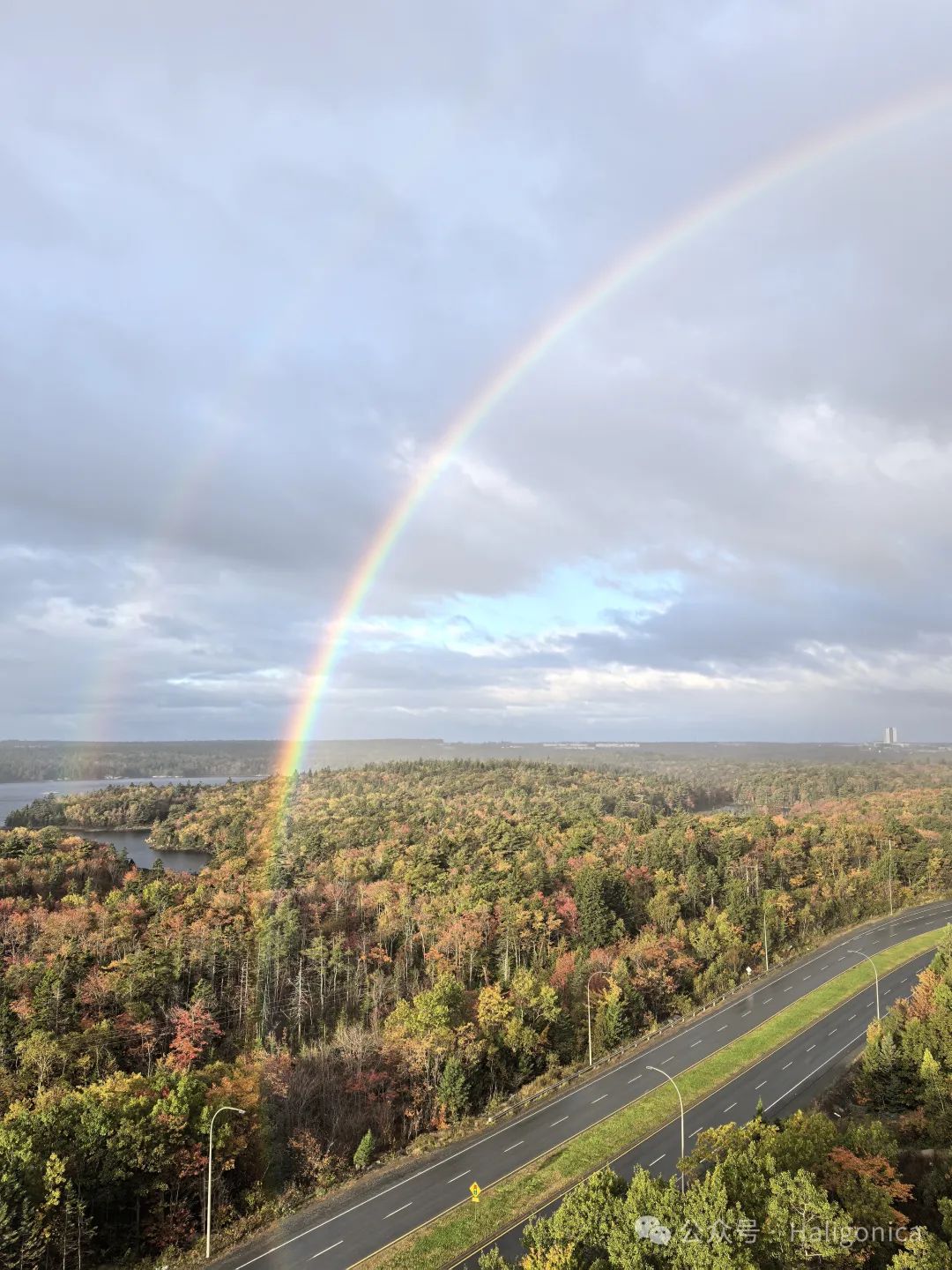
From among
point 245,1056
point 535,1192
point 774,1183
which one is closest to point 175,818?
point 245,1056

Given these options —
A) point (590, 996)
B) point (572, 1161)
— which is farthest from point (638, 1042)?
point (572, 1161)

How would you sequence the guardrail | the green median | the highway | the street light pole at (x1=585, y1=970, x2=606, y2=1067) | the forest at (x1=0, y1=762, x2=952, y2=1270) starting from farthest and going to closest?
the street light pole at (x1=585, y1=970, x2=606, y2=1067) < the guardrail < the forest at (x1=0, y1=762, x2=952, y2=1270) < the highway < the green median

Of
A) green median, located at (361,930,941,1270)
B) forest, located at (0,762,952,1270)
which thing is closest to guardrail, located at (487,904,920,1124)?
forest, located at (0,762,952,1270)

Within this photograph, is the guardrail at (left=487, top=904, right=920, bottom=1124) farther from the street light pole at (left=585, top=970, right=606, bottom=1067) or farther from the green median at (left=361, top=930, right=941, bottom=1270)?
the green median at (left=361, top=930, right=941, bottom=1270)

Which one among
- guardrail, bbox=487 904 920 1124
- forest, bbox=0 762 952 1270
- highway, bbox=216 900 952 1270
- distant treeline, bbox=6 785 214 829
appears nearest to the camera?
highway, bbox=216 900 952 1270

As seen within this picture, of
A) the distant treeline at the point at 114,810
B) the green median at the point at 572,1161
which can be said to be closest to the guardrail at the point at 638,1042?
the green median at the point at 572,1161

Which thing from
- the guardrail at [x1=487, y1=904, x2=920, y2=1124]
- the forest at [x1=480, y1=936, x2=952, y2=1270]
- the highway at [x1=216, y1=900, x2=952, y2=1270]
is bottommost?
the guardrail at [x1=487, y1=904, x2=920, y2=1124]

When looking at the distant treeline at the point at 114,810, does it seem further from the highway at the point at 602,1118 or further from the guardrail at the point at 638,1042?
the highway at the point at 602,1118
